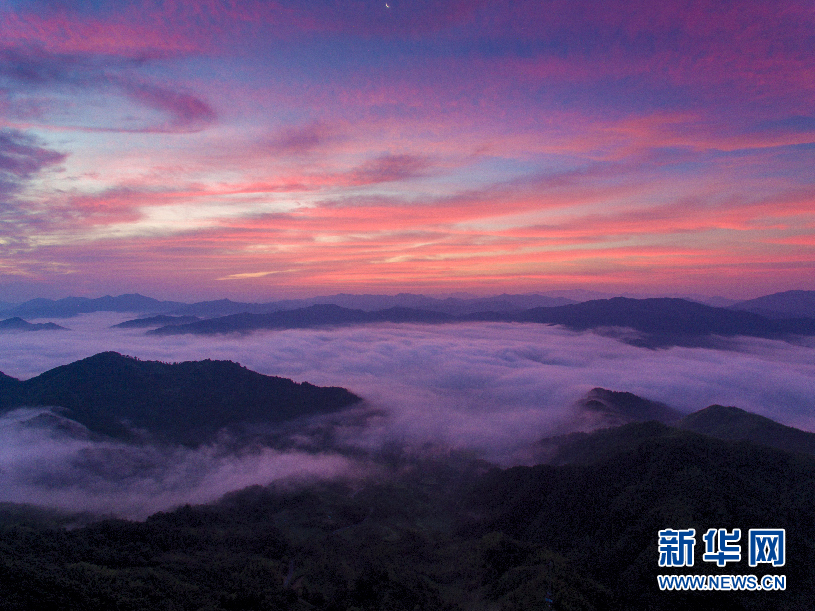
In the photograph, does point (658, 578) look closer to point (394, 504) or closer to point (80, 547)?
point (394, 504)

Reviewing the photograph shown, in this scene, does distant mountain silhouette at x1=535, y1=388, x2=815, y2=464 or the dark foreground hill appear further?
distant mountain silhouette at x1=535, y1=388, x2=815, y2=464

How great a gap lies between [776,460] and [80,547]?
169783mm

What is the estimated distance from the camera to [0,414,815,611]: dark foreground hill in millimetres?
68188

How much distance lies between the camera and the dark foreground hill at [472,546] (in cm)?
6819

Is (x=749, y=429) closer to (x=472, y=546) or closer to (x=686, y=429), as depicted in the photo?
(x=686, y=429)

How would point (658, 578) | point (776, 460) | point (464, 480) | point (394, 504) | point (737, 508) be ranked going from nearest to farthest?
1. point (658, 578)
2. point (737, 508)
3. point (776, 460)
4. point (394, 504)
5. point (464, 480)

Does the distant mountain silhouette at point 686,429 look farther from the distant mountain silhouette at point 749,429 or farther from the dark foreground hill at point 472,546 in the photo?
the dark foreground hill at point 472,546

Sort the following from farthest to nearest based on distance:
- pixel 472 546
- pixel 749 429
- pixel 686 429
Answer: pixel 749 429 < pixel 686 429 < pixel 472 546

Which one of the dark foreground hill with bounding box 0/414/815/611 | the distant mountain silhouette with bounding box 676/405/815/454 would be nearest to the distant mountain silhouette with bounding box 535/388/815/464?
the distant mountain silhouette with bounding box 676/405/815/454

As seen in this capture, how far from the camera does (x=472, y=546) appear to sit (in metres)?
98.4

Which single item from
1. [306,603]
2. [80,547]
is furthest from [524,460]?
[80,547]

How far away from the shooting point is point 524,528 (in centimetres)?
10812

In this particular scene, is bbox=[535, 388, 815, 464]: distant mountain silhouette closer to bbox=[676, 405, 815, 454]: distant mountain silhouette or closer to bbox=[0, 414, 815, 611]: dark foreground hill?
bbox=[676, 405, 815, 454]: distant mountain silhouette

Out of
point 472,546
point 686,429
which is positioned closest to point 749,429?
point 686,429
